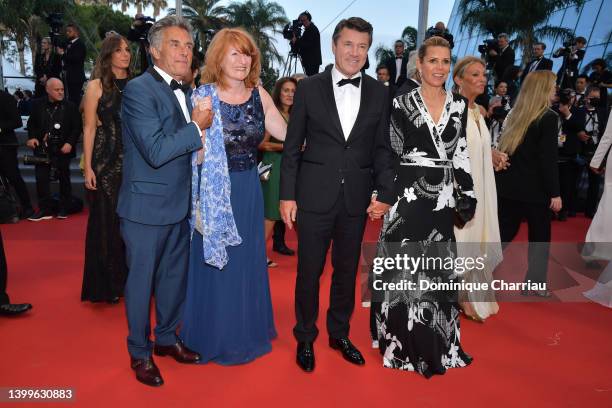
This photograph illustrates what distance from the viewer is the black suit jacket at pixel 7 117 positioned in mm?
6554

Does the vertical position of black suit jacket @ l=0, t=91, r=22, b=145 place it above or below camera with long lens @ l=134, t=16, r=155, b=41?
below

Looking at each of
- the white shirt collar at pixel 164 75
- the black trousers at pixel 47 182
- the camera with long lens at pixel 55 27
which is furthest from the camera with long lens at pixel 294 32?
the white shirt collar at pixel 164 75

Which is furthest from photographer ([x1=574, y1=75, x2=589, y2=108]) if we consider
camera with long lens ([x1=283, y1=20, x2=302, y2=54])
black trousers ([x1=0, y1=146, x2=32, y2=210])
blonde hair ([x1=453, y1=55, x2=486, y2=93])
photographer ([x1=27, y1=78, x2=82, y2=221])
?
black trousers ([x1=0, y1=146, x2=32, y2=210])

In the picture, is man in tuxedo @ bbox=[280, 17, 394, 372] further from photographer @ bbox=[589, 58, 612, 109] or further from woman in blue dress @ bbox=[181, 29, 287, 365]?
photographer @ bbox=[589, 58, 612, 109]

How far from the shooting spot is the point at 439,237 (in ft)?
9.73

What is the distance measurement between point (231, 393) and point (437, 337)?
4.05 feet

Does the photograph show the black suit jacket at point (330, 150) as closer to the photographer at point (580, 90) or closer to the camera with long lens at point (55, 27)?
the photographer at point (580, 90)

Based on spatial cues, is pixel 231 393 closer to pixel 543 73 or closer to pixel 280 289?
pixel 280 289

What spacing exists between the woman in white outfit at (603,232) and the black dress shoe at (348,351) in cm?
253

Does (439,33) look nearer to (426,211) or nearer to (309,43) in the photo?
(309,43)

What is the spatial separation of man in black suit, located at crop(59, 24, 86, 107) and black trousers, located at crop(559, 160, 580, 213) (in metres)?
8.31

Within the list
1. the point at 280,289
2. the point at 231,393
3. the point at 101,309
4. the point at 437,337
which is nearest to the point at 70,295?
the point at 101,309

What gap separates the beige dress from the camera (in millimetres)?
3588

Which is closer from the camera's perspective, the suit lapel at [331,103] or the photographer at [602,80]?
the suit lapel at [331,103]
